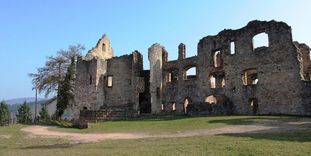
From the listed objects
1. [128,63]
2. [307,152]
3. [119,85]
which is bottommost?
[307,152]

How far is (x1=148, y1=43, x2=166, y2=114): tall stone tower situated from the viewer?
1383 inches

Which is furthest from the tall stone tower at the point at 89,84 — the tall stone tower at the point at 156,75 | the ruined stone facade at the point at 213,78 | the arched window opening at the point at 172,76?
the arched window opening at the point at 172,76

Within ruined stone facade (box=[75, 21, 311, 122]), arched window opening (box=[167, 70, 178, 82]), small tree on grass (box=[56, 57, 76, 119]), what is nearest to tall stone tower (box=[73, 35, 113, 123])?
ruined stone facade (box=[75, 21, 311, 122])

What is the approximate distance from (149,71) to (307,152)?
2731 cm

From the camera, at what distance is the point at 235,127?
18859 mm

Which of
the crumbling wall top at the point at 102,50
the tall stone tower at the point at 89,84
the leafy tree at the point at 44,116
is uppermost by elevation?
the crumbling wall top at the point at 102,50

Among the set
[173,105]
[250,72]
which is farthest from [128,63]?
[250,72]

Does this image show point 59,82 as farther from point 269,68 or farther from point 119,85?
point 269,68

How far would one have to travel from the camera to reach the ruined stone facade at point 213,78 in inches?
1071

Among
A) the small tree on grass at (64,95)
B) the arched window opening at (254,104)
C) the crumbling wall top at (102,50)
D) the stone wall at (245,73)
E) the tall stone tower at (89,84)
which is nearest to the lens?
the stone wall at (245,73)

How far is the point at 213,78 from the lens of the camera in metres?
36.5

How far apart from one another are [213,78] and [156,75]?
610 cm

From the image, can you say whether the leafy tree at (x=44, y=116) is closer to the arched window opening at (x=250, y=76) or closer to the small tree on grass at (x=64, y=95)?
the small tree on grass at (x=64, y=95)

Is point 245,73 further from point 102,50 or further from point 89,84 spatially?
point 102,50
